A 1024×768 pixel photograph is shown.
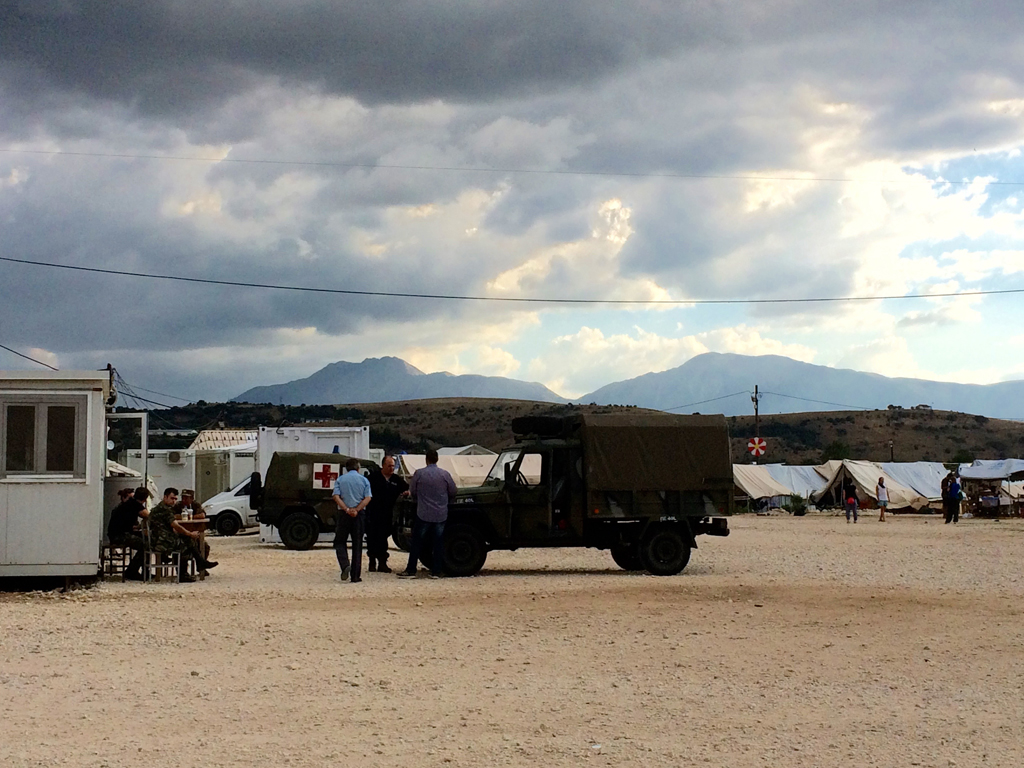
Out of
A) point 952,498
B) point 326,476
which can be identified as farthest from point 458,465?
point 952,498

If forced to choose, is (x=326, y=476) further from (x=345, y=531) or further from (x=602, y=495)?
(x=602, y=495)

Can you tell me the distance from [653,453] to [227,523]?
1735 cm

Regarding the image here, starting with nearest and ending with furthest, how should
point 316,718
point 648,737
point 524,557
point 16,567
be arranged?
point 648,737
point 316,718
point 16,567
point 524,557

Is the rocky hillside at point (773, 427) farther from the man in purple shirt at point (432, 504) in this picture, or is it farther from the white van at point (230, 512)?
the man in purple shirt at point (432, 504)

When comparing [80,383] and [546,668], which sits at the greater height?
[80,383]

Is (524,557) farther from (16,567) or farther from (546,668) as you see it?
(546,668)

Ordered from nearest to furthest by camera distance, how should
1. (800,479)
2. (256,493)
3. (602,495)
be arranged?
1. (602,495)
2. (256,493)
3. (800,479)

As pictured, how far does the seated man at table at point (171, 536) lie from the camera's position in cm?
1700

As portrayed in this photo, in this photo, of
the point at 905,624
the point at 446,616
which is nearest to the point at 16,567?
the point at 446,616

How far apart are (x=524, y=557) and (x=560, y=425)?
4.53 metres

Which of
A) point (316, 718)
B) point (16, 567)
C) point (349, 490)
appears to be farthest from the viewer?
point (349, 490)

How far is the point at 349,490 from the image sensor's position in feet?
56.2

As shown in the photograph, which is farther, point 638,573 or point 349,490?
point 638,573

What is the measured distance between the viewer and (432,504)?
56.9 feet
